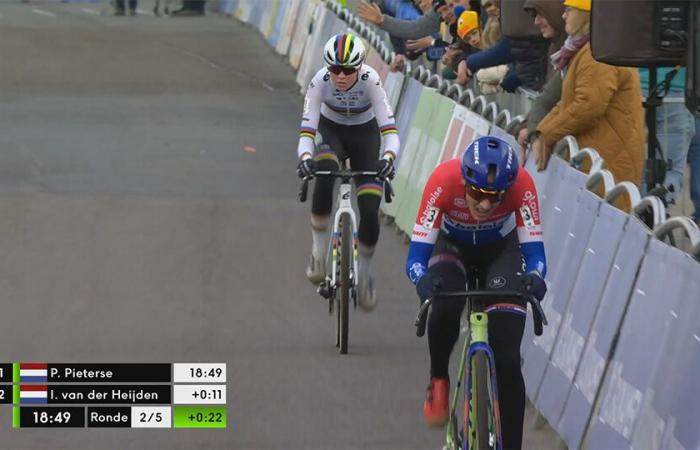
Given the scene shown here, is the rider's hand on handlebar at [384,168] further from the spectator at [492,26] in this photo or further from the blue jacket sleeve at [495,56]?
the spectator at [492,26]

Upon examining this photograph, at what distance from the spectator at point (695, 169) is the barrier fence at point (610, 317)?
114 centimetres

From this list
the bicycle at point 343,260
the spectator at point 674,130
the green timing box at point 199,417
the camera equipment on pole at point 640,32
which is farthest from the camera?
the spectator at point 674,130

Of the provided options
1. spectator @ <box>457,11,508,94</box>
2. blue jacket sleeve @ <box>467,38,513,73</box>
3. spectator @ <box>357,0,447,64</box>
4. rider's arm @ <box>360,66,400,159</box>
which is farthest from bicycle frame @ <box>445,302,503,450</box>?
spectator @ <box>357,0,447,64</box>

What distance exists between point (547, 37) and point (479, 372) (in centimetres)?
470

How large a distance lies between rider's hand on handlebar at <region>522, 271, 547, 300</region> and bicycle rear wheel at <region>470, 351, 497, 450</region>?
358 millimetres

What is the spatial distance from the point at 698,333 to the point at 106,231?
34.0 ft

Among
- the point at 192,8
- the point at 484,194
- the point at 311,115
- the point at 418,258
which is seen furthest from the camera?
the point at 192,8

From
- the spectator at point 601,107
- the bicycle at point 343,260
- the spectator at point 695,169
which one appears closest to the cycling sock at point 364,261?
the bicycle at point 343,260

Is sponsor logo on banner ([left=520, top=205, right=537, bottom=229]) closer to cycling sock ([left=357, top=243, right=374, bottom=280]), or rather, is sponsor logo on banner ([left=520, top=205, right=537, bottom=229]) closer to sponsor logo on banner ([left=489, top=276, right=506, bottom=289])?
sponsor logo on banner ([left=489, top=276, right=506, bottom=289])

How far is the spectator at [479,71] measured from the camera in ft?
52.2

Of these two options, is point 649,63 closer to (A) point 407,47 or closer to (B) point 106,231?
(B) point 106,231

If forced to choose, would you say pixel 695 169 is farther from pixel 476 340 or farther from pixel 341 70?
pixel 476 340

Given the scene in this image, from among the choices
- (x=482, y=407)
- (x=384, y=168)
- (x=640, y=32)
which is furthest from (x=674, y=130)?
(x=640, y=32)

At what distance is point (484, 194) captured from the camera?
8.30 meters
